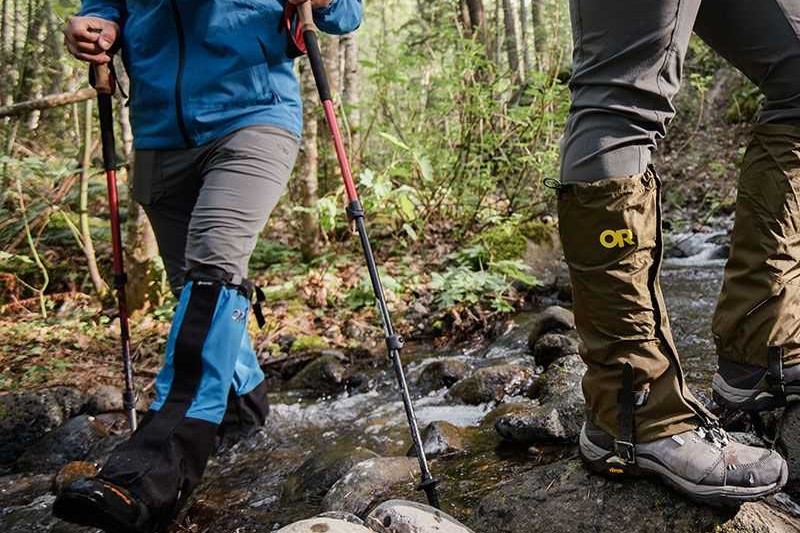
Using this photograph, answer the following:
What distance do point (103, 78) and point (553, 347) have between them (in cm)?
307

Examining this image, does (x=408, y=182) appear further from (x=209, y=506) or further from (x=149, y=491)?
(x=149, y=491)

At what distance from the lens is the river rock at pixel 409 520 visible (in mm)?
1730

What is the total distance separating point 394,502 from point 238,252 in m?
1.15

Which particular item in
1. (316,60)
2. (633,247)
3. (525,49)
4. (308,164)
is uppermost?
(525,49)

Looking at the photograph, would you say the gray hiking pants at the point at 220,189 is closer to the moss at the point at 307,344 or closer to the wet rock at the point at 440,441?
the wet rock at the point at 440,441

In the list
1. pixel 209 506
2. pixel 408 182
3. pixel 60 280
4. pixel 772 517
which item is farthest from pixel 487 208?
pixel 772 517

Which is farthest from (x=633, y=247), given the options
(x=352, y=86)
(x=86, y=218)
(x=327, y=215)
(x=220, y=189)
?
(x=352, y=86)

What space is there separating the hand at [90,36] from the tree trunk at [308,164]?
365cm

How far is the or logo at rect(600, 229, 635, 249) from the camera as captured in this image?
1.63 m

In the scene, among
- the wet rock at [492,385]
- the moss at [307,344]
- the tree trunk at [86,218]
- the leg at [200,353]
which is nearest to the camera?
the leg at [200,353]

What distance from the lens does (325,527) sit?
65.4 inches

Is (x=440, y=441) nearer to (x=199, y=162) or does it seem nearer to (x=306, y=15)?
(x=199, y=162)

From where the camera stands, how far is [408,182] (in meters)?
7.14

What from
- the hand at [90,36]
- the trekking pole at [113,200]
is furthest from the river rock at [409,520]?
the hand at [90,36]
